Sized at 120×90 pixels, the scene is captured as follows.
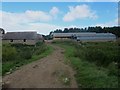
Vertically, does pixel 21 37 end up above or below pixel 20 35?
below

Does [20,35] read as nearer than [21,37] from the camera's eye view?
No

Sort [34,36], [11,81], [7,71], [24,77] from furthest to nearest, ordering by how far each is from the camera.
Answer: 1. [34,36]
2. [7,71]
3. [24,77]
4. [11,81]

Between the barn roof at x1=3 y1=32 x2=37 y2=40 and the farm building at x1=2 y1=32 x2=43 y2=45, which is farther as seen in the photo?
the barn roof at x1=3 y1=32 x2=37 y2=40

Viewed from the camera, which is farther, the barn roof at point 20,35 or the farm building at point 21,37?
the barn roof at point 20,35

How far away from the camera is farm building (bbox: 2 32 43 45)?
2413 inches

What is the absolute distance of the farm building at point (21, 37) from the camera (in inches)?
2413

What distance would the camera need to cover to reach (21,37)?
2483 inches

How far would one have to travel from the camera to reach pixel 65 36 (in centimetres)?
8275

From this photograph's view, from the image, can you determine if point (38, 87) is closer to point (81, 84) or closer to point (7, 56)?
point (81, 84)

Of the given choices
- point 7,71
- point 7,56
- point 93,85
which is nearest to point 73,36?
point 7,56

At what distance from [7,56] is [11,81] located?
32.7ft

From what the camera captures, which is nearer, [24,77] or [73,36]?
[24,77]

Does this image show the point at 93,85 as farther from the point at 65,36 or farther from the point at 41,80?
the point at 65,36

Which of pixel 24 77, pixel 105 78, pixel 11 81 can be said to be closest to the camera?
pixel 105 78
